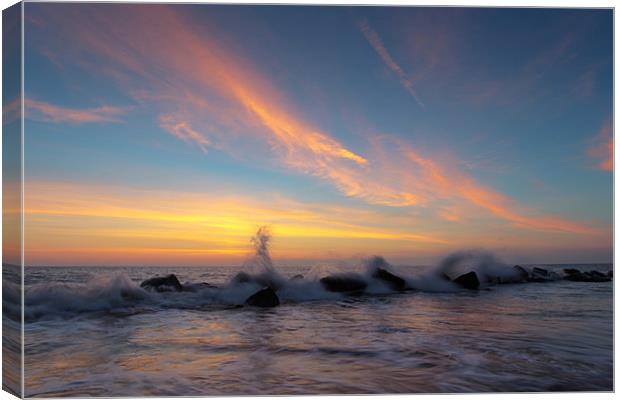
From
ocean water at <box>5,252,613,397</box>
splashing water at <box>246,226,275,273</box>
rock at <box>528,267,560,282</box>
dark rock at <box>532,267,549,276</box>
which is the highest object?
splashing water at <box>246,226,275,273</box>

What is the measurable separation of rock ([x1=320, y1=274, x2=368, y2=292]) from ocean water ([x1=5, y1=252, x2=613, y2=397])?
0.24 m

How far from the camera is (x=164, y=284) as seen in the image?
5.77 m

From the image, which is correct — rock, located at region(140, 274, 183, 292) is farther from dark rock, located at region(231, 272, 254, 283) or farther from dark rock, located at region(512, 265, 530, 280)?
dark rock, located at region(512, 265, 530, 280)

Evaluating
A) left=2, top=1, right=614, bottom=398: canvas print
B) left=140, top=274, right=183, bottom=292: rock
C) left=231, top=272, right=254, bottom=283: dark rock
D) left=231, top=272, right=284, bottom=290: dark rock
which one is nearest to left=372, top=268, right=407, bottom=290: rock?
left=2, top=1, right=614, bottom=398: canvas print

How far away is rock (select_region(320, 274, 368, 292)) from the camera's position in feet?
19.3

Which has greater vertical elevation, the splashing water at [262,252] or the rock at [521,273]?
the splashing water at [262,252]


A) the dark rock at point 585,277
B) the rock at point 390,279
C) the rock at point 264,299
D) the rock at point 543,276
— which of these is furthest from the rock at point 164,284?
the dark rock at point 585,277

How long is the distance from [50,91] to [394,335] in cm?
325

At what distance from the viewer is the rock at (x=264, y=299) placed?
5.51m

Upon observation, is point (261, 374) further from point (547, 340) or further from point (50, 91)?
point (50, 91)

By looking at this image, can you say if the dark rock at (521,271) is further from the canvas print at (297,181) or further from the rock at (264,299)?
the rock at (264,299)

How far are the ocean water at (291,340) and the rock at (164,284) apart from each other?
8cm

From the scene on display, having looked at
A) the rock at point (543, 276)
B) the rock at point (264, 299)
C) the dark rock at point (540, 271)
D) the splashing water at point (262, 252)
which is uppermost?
the splashing water at point (262, 252)

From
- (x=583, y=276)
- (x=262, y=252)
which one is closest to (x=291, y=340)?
(x=262, y=252)
